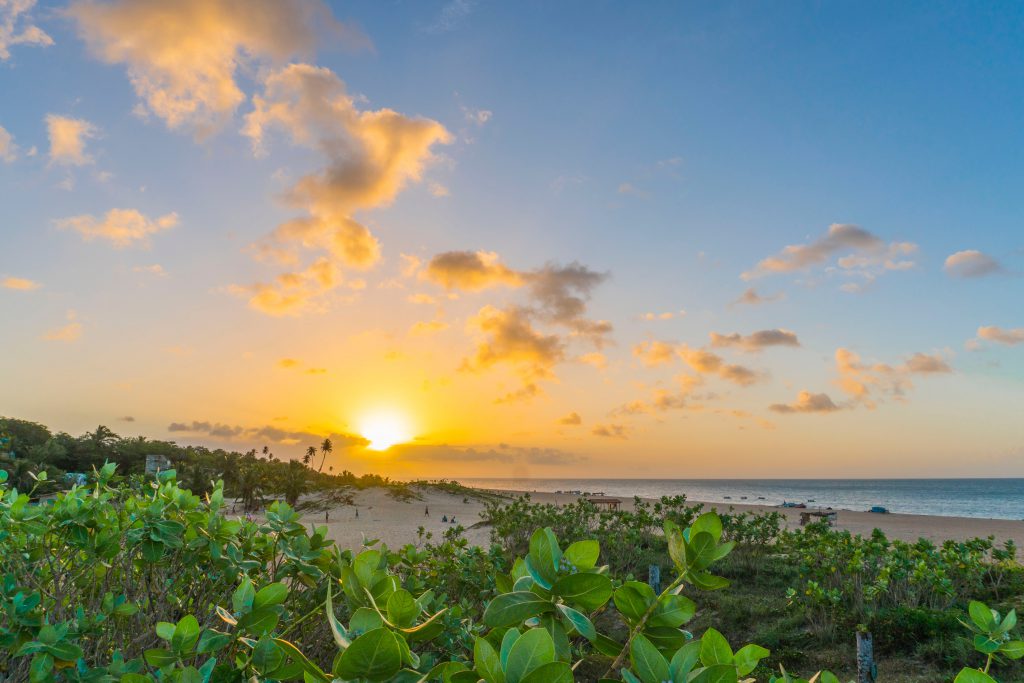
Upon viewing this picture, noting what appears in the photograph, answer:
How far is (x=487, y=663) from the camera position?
82 cm

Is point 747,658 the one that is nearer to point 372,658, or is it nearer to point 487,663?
point 487,663

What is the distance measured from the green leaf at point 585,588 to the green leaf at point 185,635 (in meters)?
1.11

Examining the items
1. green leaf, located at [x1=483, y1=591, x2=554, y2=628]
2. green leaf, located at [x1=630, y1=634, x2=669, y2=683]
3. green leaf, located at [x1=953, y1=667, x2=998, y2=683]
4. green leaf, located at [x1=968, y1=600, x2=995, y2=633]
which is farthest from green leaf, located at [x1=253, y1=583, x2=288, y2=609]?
green leaf, located at [x1=968, y1=600, x2=995, y2=633]

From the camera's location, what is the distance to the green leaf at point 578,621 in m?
0.93

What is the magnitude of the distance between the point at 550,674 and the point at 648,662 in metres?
0.23

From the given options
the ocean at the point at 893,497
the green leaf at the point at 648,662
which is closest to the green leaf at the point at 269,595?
the green leaf at the point at 648,662

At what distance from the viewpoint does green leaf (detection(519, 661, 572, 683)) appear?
75 cm

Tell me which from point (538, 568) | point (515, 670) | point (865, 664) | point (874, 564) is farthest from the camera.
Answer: point (874, 564)

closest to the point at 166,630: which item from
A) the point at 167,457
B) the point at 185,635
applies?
the point at 185,635

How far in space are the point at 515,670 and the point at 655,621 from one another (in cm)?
38

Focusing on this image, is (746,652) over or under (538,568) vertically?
under

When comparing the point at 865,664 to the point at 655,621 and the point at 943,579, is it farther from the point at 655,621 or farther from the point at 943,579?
the point at 655,621

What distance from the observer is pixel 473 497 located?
41.7 metres

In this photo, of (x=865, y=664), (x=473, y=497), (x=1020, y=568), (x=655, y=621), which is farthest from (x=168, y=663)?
(x=473, y=497)
